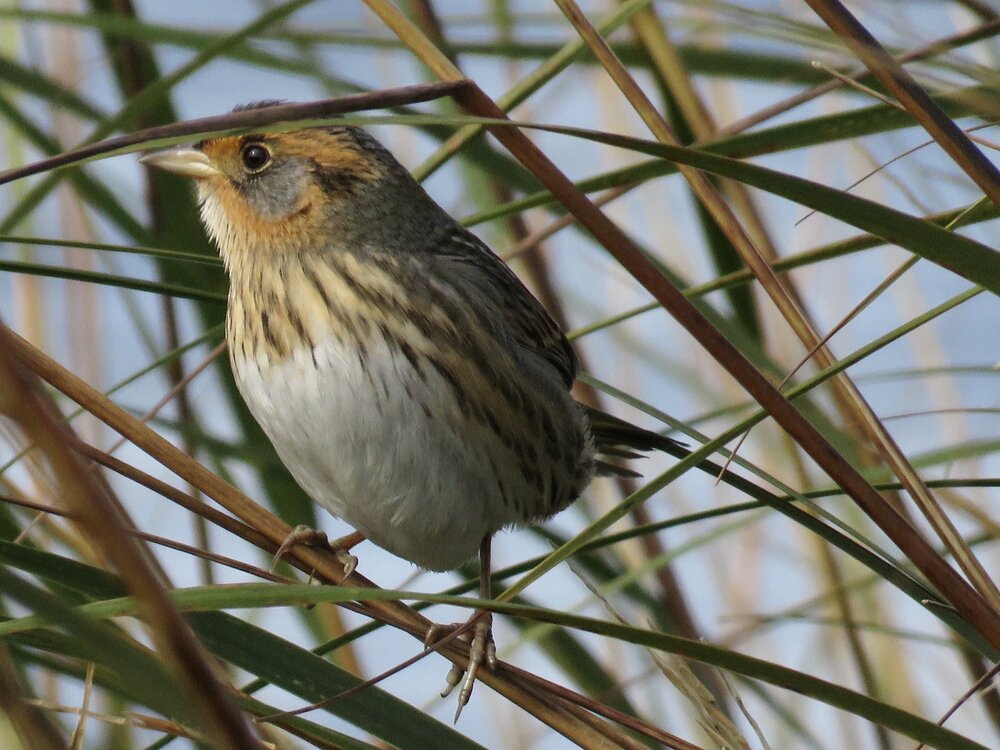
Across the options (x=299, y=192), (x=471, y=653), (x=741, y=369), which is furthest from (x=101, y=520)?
(x=299, y=192)

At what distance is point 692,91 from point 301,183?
0.84 m

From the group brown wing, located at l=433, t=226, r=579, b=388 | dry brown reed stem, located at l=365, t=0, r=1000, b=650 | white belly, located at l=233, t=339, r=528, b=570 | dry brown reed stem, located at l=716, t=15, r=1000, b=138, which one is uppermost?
brown wing, located at l=433, t=226, r=579, b=388

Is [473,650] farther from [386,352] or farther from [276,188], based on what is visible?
[276,188]

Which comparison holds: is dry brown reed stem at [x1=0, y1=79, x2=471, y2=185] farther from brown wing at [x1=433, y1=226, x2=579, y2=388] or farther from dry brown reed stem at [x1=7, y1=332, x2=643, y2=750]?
brown wing at [x1=433, y1=226, x2=579, y2=388]

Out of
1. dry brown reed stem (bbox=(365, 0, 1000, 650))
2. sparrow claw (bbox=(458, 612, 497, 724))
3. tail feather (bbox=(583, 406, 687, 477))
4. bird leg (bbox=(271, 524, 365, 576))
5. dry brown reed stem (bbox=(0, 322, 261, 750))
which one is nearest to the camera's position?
dry brown reed stem (bbox=(0, 322, 261, 750))

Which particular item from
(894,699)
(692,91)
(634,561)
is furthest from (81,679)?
(894,699)

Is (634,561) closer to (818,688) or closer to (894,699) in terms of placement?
(894,699)

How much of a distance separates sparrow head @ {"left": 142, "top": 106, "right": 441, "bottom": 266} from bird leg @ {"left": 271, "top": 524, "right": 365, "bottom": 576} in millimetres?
592

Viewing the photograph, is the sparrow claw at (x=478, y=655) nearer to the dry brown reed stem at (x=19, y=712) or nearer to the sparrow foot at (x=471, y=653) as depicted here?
the sparrow foot at (x=471, y=653)

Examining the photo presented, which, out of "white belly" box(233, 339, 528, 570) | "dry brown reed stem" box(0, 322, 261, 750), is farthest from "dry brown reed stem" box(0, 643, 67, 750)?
"white belly" box(233, 339, 528, 570)

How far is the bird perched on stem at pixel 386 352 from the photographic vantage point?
8.05 ft

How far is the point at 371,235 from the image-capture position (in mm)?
2705

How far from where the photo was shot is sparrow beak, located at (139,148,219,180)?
2.76 metres

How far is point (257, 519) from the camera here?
179 cm
